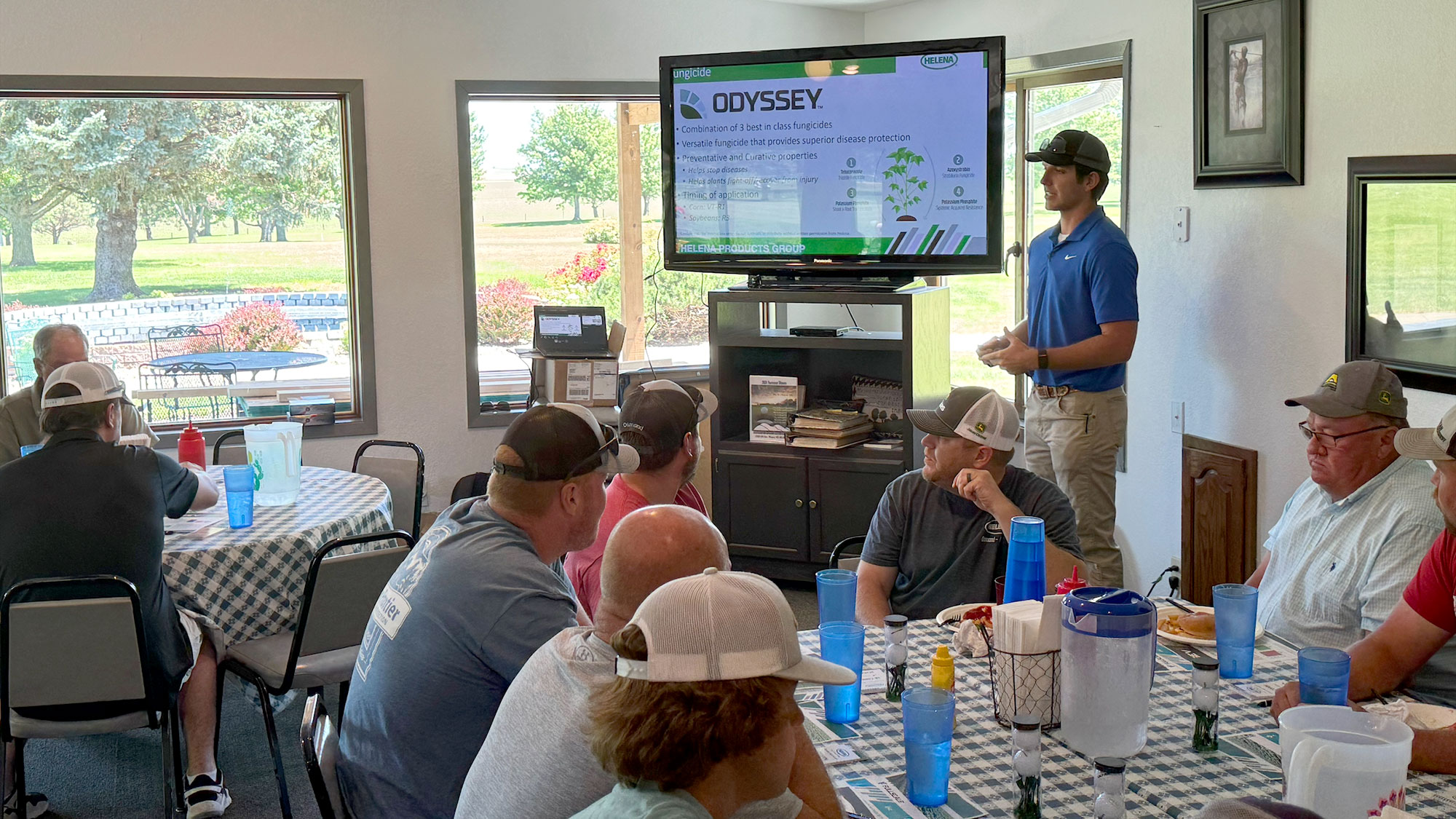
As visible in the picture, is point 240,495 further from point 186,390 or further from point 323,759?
point 186,390

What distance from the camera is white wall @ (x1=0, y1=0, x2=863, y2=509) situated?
5.45 meters

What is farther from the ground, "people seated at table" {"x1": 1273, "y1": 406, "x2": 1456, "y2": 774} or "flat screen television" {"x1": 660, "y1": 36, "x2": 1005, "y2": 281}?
"flat screen television" {"x1": 660, "y1": 36, "x2": 1005, "y2": 281}

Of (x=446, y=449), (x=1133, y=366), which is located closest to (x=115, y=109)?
(x=446, y=449)

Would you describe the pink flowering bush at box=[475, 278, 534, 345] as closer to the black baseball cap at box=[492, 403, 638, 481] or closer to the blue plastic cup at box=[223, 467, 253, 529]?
the blue plastic cup at box=[223, 467, 253, 529]

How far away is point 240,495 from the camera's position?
3.73m

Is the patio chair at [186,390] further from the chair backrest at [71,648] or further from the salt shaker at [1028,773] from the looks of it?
the salt shaker at [1028,773]

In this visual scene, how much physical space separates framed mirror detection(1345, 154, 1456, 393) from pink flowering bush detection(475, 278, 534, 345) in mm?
3680

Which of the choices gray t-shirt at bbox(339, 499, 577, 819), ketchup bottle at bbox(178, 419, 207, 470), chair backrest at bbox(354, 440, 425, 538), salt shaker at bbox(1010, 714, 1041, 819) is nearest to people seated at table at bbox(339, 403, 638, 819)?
gray t-shirt at bbox(339, 499, 577, 819)

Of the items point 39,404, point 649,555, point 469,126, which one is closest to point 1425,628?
point 649,555

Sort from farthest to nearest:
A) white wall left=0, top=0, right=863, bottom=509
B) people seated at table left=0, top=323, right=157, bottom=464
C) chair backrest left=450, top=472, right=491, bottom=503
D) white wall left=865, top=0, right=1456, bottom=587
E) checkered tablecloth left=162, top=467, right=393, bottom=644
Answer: chair backrest left=450, top=472, right=491, bottom=503 < white wall left=0, top=0, right=863, bottom=509 < people seated at table left=0, top=323, right=157, bottom=464 < white wall left=865, top=0, right=1456, bottom=587 < checkered tablecloth left=162, top=467, right=393, bottom=644

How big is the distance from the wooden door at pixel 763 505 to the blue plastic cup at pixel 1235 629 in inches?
123

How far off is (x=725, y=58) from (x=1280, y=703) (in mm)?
3945

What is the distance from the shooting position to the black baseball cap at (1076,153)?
4.37 meters

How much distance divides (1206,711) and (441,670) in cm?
122
